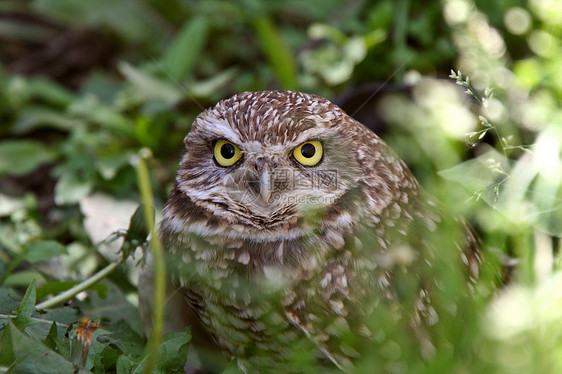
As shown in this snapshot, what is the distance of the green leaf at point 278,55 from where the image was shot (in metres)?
2.97

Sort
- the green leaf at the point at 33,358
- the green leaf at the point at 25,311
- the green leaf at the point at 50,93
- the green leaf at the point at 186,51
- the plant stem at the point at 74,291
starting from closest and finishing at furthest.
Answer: the green leaf at the point at 33,358
the green leaf at the point at 25,311
the plant stem at the point at 74,291
the green leaf at the point at 186,51
the green leaf at the point at 50,93

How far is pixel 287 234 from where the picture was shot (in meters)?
1.79

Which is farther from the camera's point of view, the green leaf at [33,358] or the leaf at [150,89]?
the leaf at [150,89]

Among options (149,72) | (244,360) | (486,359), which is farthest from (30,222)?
(486,359)

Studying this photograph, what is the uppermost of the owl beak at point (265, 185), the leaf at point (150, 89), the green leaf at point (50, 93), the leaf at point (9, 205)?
the green leaf at point (50, 93)

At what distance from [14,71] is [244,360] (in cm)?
271

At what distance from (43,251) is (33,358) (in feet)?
2.02

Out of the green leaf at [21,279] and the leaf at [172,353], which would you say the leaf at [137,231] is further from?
the green leaf at [21,279]

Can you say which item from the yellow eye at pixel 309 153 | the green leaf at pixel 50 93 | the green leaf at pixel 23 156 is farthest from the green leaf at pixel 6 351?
the green leaf at pixel 50 93

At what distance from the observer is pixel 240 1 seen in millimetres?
3328

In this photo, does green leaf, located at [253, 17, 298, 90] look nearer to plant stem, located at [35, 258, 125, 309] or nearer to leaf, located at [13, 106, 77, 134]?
leaf, located at [13, 106, 77, 134]

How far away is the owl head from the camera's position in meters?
1.73

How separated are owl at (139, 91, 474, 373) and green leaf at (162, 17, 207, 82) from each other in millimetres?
1394

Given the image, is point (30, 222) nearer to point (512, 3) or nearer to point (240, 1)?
point (240, 1)
